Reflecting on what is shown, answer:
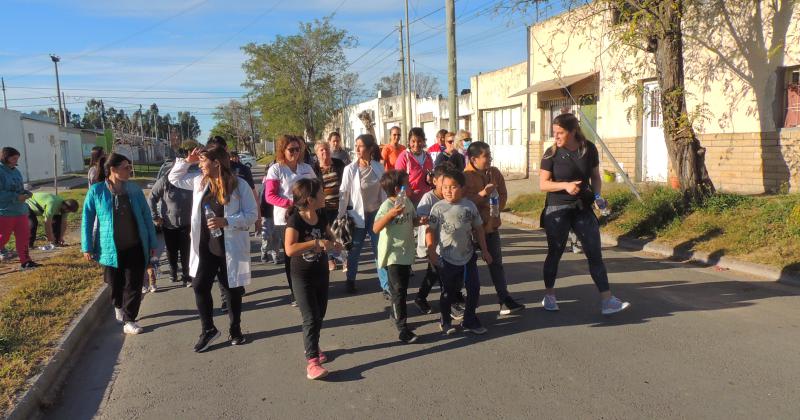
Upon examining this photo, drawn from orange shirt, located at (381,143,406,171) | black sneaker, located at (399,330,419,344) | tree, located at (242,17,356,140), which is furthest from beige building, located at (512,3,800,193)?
tree, located at (242,17,356,140)

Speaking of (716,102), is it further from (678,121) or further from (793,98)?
(678,121)

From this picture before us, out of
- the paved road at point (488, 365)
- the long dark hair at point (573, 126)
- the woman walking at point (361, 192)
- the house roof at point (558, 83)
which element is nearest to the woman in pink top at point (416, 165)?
the woman walking at point (361, 192)

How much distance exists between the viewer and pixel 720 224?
8133mm

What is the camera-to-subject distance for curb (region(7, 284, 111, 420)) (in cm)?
378

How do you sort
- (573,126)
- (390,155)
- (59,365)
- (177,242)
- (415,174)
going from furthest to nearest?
(390,155)
(177,242)
(415,174)
(573,126)
(59,365)

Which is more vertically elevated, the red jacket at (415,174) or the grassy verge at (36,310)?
the red jacket at (415,174)

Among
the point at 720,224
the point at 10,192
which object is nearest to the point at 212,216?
the point at 10,192

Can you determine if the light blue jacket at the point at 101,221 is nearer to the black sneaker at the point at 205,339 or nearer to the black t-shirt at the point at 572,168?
the black sneaker at the point at 205,339

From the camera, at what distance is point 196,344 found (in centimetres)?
488

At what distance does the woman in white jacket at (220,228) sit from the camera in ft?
15.2

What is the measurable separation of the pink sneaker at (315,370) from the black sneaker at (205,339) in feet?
3.77

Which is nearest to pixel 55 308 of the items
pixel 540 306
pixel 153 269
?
pixel 153 269

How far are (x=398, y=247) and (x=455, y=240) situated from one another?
483mm

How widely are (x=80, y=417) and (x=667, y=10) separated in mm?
8852
